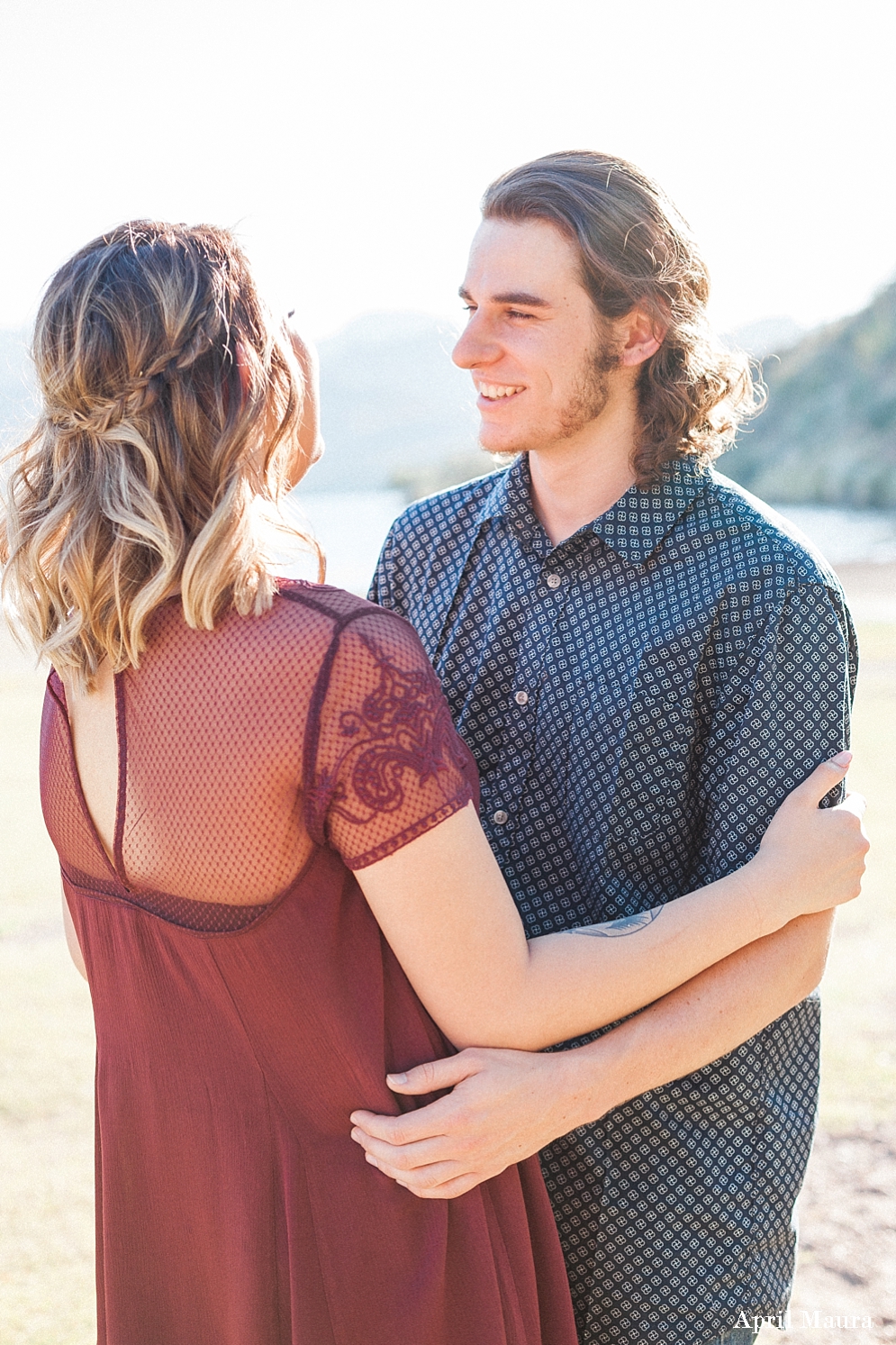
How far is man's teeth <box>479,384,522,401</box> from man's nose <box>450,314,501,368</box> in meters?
0.04

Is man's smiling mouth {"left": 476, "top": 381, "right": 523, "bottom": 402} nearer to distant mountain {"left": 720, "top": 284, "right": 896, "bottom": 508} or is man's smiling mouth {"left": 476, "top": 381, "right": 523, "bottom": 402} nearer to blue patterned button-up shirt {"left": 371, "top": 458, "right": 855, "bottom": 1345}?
blue patterned button-up shirt {"left": 371, "top": 458, "right": 855, "bottom": 1345}

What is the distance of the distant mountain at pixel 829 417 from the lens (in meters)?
43.0

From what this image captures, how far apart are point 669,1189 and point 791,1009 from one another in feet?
1.18

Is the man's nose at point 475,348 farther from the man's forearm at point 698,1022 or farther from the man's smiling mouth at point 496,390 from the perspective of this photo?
the man's forearm at point 698,1022

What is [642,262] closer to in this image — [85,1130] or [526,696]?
[526,696]

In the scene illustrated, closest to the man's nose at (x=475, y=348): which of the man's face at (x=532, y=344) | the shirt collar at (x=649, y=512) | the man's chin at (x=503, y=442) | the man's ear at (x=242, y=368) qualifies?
the man's face at (x=532, y=344)

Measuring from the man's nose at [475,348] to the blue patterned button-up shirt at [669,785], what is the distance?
0.43 m

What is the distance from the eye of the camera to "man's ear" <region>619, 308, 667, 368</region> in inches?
90.7

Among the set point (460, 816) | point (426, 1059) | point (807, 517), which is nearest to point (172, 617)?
point (460, 816)

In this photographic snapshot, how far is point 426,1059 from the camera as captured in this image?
60.3 inches

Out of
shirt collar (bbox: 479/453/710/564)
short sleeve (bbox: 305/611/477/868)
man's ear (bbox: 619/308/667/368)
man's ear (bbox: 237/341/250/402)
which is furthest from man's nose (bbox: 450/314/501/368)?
short sleeve (bbox: 305/611/477/868)

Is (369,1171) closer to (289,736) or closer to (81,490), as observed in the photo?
(289,736)

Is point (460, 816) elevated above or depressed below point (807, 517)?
below

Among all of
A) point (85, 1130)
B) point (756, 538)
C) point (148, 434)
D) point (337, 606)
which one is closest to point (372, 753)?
point (337, 606)
